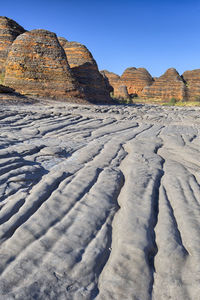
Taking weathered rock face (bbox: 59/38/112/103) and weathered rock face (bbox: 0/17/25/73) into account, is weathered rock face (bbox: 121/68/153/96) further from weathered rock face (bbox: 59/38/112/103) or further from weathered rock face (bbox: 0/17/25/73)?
weathered rock face (bbox: 0/17/25/73)

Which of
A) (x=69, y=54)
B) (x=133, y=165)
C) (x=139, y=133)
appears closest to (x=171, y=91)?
(x=69, y=54)

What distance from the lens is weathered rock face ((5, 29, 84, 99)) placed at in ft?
42.3

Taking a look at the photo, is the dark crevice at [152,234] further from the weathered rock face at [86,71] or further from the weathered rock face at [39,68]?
the weathered rock face at [86,71]

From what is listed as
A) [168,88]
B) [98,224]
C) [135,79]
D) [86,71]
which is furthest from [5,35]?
[135,79]

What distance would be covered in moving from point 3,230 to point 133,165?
1.59 metres

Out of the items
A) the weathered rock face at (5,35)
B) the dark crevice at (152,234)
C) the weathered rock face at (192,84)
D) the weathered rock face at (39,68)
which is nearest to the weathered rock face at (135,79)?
the weathered rock face at (192,84)

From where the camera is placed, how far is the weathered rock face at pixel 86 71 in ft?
58.0

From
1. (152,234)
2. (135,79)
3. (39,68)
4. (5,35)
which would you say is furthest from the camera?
(135,79)

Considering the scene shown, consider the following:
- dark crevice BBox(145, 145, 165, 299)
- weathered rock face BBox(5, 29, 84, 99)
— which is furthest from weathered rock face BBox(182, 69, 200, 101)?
dark crevice BBox(145, 145, 165, 299)

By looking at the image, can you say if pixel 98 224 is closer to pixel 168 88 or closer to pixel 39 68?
pixel 39 68

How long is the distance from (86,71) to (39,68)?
532 cm

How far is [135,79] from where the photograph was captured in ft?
125

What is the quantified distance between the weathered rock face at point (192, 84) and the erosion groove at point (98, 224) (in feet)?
98.0

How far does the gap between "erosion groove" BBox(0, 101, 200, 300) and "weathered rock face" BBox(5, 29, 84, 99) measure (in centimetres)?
1039
